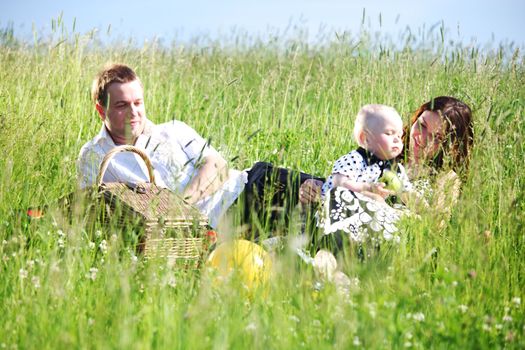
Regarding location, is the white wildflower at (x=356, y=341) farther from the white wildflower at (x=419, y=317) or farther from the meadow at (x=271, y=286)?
the white wildflower at (x=419, y=317)

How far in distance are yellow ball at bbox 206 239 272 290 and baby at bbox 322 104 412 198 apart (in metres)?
0.89

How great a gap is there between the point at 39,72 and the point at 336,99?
2.91 meters

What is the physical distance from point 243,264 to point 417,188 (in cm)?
136

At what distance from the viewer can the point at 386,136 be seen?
14.6 ft

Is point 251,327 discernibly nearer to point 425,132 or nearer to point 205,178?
point 205,178

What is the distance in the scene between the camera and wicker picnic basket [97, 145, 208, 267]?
3.82 meters

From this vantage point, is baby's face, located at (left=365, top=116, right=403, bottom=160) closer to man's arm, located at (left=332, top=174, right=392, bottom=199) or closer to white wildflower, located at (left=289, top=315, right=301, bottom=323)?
man's arm, located at (left=332, top=174, right=392, bottom=199)

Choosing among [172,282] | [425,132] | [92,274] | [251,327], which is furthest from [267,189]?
[251,327]

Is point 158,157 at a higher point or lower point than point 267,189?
higher

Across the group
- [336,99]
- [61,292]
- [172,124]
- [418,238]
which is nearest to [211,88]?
[336,99]

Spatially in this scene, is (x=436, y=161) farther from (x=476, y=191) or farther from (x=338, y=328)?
(x=338, y=328)

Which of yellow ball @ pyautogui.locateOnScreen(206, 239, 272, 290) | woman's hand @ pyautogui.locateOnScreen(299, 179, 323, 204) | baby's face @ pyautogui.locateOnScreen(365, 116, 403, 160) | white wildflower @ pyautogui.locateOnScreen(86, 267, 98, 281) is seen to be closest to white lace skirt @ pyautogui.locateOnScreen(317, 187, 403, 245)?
woman's hand @ pyautogui.locateOnScreen(299, 179, 323, 204)

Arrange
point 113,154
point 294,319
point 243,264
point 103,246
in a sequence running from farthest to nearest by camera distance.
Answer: point 113,154 < point 103,246 < point 243,264 < point 294,319

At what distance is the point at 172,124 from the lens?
488 centimetres
